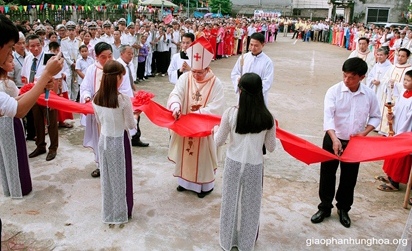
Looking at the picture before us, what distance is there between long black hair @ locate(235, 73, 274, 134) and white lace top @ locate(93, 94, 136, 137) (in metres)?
1.25

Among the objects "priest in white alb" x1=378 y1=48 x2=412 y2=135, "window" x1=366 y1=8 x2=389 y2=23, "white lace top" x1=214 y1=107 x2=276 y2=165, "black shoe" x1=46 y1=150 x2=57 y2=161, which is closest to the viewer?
"white lace top" x1=214 y1=107 x2=276 y2=165

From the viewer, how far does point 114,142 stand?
4.06 metres

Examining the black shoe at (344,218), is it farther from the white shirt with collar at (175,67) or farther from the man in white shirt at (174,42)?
the man in white shirt at (174,42)

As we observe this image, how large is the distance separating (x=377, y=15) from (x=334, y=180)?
43067mm

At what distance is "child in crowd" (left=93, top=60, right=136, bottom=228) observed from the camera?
3902 millimetres

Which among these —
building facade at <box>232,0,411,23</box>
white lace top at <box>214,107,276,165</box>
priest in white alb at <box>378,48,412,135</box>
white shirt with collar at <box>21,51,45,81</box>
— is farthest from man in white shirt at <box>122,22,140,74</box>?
building facade at <box>232,0,411,23</box>

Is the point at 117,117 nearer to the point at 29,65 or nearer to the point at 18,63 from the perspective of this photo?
the point at 29,65

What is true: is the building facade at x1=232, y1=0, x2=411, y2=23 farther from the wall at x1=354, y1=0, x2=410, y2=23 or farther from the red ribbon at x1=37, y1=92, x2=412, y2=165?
the red ribbon at x1=37, y1=92, x2=412, y2=165

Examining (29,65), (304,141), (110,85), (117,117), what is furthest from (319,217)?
(29,65)

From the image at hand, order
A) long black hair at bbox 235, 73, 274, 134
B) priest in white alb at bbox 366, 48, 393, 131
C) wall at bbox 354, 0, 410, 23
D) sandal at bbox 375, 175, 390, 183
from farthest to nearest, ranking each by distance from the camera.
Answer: wall at bbox 354, 0, 410, 23 < priest in white alb at bbox 366, 48, 393, 131 < sandal at bbox 375, 175, 390, 183 < long black hair at bbox 235, 73, 274, 134

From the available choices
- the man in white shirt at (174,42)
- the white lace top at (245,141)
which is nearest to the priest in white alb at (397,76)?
the white lace top at (245,141)

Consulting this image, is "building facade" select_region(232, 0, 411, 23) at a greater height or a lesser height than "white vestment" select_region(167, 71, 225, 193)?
greater

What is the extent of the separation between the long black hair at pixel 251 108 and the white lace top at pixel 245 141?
0.28 ft

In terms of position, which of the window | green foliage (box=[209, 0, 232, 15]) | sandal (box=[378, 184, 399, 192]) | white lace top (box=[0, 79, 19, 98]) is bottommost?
sandal (box=[378, 184, 399, 192])
